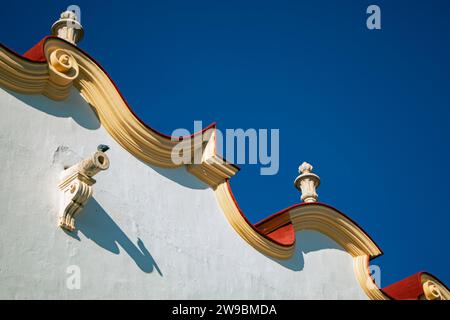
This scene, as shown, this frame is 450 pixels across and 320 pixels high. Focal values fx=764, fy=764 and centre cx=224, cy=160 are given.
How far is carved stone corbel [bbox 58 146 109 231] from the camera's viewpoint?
957 centimetres

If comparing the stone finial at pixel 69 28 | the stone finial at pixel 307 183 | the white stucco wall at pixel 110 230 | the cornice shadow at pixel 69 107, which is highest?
the stone finial at pixel 69 28

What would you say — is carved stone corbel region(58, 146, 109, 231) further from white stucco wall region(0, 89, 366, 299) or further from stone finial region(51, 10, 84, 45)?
stone finial region(51, 10, 84, 45)

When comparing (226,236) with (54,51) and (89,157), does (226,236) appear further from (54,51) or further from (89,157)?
(54,51)

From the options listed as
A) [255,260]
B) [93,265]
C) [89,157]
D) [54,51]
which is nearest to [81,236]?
[93,265]

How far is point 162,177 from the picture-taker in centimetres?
1154

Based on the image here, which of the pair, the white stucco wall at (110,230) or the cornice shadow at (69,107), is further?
the cornice shadow at (69,107)

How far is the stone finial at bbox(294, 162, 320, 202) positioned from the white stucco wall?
2055 mm

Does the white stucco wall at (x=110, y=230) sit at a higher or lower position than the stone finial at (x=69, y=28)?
lower

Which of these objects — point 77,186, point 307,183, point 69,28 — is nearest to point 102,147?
point 77,186

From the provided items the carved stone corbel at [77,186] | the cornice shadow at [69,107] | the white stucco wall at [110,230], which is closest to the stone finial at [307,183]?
→ the white stucco wall at [110,230]

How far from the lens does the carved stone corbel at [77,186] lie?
957 centimetres

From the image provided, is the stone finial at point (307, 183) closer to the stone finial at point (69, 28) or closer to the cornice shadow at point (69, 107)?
the cornice shadow at point (69, 107)

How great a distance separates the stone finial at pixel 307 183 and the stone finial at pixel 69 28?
18.0 ft
